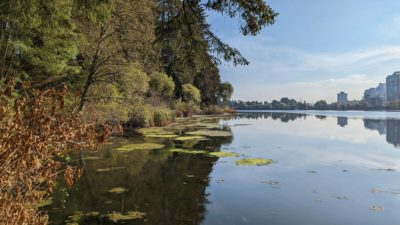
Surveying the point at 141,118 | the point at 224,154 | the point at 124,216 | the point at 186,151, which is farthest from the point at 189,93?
the point at 124,216

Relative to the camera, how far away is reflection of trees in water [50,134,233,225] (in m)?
8.75

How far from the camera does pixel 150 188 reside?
36.1ft

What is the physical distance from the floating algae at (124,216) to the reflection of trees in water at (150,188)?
247 millimetres

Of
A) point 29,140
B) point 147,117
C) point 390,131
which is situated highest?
point 29,140

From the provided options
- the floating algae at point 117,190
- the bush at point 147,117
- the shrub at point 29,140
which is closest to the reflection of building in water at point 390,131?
the bush at point 147,117

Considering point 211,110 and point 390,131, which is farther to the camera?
point 211,110

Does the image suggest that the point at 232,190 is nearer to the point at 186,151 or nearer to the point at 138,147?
the point at 186,151

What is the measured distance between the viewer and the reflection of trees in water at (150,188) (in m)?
8.75

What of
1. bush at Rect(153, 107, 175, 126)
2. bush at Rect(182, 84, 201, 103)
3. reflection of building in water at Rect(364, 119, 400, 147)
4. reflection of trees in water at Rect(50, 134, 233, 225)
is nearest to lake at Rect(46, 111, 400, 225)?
reflection of trees in water at Rect(50, 134, 233, 225)

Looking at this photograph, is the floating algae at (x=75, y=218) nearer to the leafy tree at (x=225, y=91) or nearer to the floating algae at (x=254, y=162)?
the floating algae at (x=254, y=162)

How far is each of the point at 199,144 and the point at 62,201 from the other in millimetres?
13932

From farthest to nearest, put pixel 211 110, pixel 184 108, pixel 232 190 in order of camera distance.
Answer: pixel 211 110, pixel 184 108, pixel 232 190

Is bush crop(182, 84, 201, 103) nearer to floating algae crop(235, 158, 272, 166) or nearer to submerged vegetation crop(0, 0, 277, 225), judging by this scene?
submerged vegetation crop(0, 0, 277, 225)

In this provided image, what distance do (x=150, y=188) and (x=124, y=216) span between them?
268 centimetres
